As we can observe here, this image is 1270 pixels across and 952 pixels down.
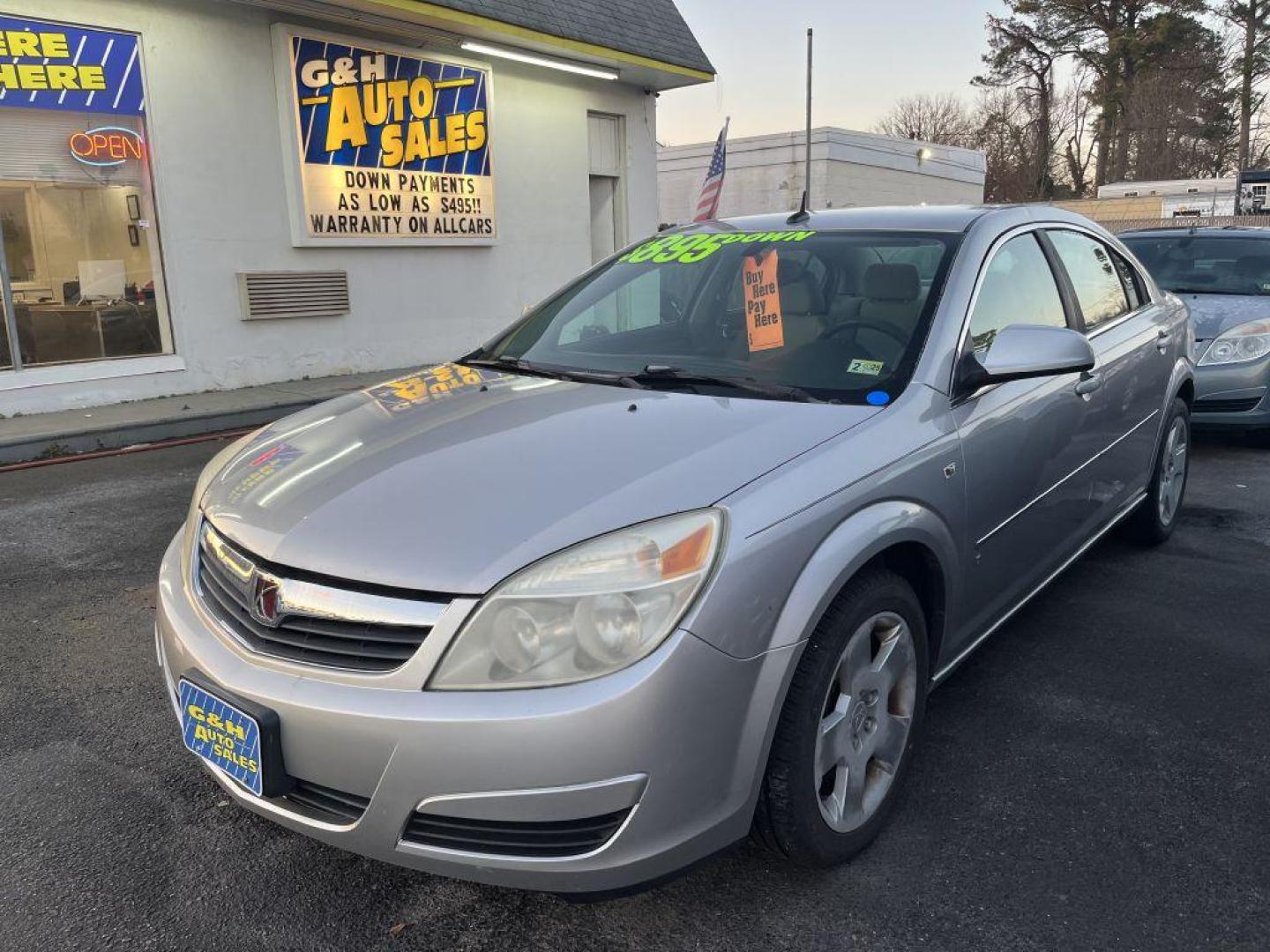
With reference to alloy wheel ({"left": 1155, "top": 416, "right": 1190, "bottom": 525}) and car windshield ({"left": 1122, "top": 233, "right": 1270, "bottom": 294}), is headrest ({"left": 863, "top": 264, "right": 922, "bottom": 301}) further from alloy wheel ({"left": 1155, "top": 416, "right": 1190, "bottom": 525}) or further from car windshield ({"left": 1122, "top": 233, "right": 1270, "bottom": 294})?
car windshield ({"left": 1122, "top": 233, "right": 1270, "bottom": 294})

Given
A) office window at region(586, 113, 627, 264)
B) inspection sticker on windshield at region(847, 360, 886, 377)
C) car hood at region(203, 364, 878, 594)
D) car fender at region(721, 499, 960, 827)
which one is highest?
office window at region(586, 113, 627, 264)

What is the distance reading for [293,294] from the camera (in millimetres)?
9977

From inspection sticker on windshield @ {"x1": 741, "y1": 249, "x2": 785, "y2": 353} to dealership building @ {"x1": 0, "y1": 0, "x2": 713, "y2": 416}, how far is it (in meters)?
7.57

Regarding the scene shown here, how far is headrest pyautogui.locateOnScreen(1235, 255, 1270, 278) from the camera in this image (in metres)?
7.31

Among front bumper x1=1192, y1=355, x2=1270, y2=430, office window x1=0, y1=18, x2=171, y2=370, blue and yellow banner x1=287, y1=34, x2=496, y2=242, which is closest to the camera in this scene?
front bumper x1=1192, y1=355, x2=1270, y2=430

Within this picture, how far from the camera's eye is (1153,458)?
14.5 ft

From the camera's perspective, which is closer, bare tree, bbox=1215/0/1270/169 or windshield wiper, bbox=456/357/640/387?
windshield wiper, bbox=456/357/640/387

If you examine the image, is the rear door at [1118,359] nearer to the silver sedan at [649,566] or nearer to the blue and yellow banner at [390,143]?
the silver sedan at [649,566]

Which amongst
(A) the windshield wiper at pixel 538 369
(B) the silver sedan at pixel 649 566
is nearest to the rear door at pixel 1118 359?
(B) the silver sedan at pixel 649 566

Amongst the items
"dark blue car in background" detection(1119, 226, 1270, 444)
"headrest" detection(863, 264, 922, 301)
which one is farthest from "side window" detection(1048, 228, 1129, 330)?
"dark blue car in background" detection(1119, 226, 1270, 444)

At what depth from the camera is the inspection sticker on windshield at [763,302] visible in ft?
9.75

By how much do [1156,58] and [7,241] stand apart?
42717 mm

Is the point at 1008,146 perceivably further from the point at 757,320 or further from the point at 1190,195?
the point at 757,320

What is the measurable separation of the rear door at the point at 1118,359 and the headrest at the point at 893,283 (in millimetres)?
931
